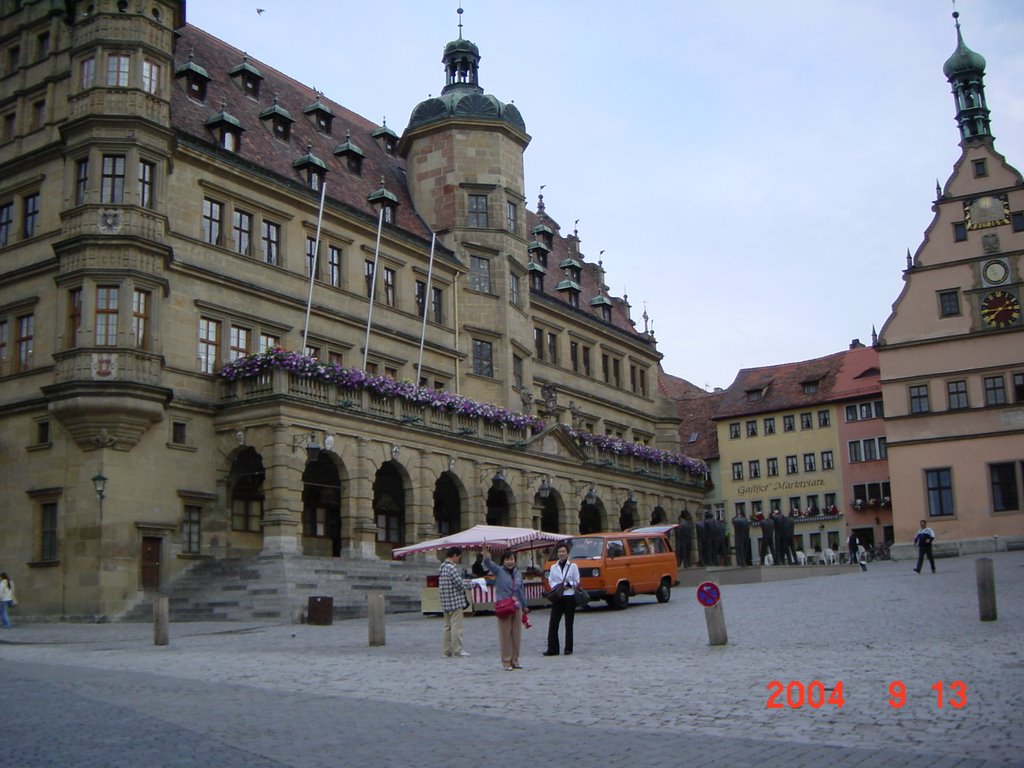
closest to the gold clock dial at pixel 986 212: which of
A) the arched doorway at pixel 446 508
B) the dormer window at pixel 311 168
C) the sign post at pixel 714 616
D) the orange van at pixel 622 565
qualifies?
the arched doorway at pixel 446 508

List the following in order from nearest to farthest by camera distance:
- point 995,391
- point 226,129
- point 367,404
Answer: point 367,404
point 226,129
point 995,391

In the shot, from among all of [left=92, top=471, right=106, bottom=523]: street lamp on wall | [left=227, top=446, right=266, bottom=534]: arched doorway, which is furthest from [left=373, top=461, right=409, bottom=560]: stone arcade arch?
[left=92, top=471, right=106, bottom=523]: street lamp on wall

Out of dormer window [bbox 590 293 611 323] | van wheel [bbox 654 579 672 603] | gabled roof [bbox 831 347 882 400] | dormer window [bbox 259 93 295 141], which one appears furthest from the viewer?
gabled roof [bbox 831 347 882 400]

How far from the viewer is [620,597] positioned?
98.8 ft

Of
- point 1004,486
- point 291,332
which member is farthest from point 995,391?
point 291,332

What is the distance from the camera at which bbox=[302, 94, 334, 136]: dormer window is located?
49.6 meters

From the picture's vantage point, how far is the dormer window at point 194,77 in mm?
41375

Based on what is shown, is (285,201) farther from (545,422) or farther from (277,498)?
(545,422)

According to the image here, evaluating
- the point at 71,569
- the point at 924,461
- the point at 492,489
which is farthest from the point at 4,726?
the point at 924,461

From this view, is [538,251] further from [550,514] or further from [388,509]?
[388,509]

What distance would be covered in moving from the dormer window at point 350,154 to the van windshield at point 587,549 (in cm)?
2396

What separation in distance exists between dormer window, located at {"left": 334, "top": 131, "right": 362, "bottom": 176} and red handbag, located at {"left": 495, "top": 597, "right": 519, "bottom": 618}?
3440 cm

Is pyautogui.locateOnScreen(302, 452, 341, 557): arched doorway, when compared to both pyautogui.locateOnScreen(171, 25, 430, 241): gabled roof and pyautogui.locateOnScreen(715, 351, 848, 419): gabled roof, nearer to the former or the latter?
pyautogui.locateOnScreen(171, 25, 430, 241): gabled roof

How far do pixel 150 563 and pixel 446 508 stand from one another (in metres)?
15.5
